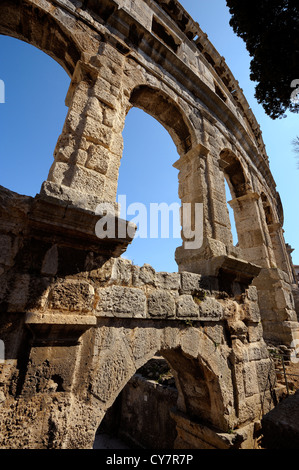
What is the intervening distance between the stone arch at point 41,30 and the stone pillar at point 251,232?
16.5 feet

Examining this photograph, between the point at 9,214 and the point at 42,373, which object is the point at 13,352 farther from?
the point at 9,214

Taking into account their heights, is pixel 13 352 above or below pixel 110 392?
above

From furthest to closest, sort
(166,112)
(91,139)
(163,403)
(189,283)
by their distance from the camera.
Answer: (163,403) < (166,112) < (189,283) < (91,139)

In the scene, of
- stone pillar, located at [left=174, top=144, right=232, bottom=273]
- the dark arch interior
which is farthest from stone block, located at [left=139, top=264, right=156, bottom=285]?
the dark arch interior

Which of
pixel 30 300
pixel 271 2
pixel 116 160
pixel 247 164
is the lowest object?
pixel 30 300

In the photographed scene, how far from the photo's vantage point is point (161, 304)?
8.30ft

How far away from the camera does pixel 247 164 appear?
6.55 metres

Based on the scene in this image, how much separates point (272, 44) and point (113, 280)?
209 inches

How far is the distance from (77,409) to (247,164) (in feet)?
22.5

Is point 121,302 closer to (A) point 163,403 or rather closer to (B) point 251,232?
(A) point 163,403

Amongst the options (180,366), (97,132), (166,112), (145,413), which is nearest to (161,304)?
(180,366)

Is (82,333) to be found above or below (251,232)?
below
